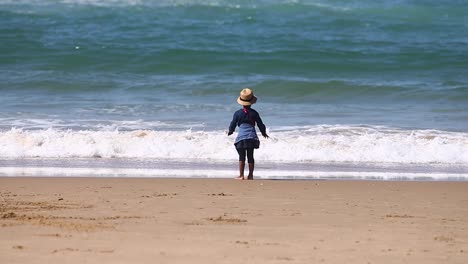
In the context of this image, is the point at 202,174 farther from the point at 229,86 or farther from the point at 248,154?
the point at 229,86

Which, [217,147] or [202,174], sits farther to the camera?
[217,147]

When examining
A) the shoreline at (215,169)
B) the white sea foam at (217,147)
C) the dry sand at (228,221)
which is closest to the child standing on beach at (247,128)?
the shoreline at (215,169)

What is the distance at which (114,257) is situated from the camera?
16.1ft

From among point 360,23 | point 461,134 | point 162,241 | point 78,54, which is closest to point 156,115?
point 461,134

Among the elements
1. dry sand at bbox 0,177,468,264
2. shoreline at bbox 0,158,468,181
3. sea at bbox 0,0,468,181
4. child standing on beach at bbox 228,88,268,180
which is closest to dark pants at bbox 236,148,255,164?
child standing on beach at bbox 228,88,268,180

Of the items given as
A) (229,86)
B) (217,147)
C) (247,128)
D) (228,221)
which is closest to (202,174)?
(247,128)

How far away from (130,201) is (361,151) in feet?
16.9

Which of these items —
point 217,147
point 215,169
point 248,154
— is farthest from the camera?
point 217,147

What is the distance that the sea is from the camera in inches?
454

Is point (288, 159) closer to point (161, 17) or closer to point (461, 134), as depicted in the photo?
point (461, 134)

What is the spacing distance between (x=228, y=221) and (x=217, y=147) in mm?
5628

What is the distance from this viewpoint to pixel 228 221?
20.5 ft

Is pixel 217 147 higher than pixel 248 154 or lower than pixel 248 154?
higher

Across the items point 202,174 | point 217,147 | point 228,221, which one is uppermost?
point 217,147
